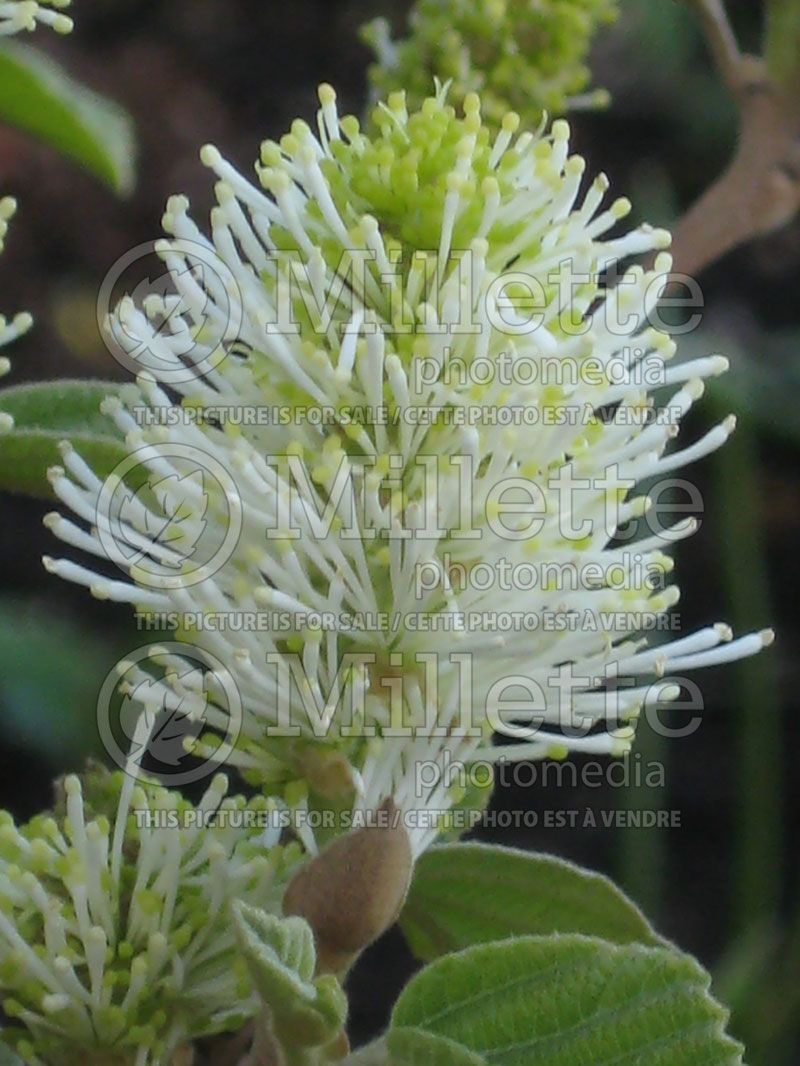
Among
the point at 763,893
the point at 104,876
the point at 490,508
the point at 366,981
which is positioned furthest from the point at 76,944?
the point at 763,893

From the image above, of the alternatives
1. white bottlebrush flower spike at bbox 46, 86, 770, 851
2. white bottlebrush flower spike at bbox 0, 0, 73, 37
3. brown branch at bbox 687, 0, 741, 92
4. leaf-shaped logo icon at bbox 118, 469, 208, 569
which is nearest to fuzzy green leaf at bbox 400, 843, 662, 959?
white bottlebrush flower spike at bbox 46, 86, 770, 851

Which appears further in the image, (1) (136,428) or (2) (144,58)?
(2) (144,58)

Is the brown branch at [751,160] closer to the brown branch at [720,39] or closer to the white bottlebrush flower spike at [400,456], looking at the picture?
the brown branch at [720,39]

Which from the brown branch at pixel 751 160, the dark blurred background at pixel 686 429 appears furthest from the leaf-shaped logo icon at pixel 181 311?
the dark blurred background at pixel 686 429

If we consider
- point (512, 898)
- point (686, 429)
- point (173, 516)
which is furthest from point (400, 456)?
point (686, 429)

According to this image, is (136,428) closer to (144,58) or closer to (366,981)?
(366,981)

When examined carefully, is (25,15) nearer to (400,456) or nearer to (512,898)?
(400,456)

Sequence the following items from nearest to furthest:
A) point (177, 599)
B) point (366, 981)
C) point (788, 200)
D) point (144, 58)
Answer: point (177, 599) → point (788, 200) → point (366, 981) → point (144, 58)
